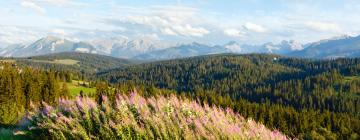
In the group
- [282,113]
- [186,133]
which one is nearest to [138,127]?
[186,133]

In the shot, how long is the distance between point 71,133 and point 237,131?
4.16 metres

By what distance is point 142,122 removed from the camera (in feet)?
34.7

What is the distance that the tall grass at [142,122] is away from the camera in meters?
9.34

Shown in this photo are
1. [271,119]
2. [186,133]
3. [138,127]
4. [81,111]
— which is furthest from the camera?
[271,119]

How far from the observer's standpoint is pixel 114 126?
987 cm

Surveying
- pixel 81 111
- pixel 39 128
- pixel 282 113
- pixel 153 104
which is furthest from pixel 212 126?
pixel 282 113

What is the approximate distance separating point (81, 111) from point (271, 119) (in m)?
153

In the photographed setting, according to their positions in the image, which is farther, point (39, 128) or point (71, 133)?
point (39, 128)

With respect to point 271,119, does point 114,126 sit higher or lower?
higher

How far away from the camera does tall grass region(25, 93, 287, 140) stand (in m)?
9.34

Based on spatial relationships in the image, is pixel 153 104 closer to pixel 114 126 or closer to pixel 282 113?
pixel 114 126

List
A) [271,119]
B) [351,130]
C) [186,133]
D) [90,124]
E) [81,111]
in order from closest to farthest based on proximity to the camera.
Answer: [186,133] < [90,124] < [81,111] < [271,119] < [351,130]

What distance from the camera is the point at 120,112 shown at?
10805 millimetres

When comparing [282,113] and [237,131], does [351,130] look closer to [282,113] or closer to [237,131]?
[282,113]
